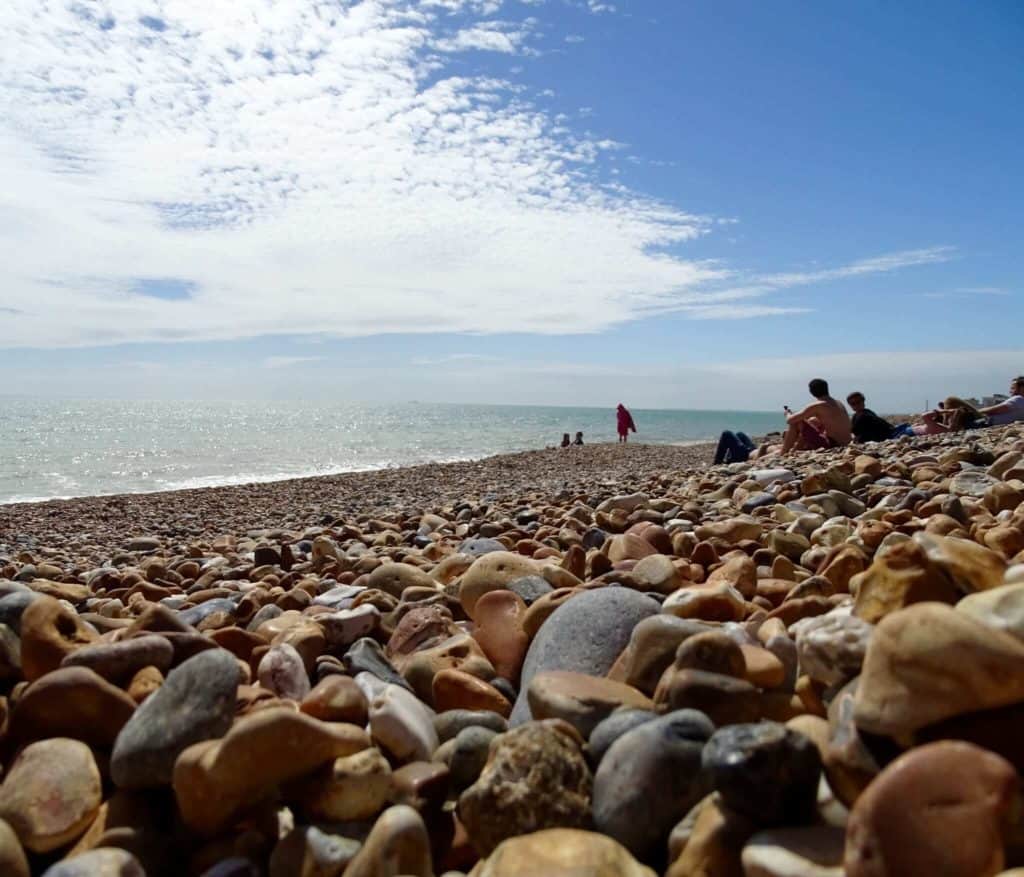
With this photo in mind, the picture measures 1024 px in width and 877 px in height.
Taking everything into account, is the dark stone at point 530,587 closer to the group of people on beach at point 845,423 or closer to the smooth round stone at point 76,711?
the smooth round stone at point 76,711

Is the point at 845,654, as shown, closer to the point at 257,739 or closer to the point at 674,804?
the point at 674,804

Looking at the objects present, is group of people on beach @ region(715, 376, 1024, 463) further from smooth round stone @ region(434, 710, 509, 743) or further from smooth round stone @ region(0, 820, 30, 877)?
smooth round stone @ region(0, 820, 30, 877)

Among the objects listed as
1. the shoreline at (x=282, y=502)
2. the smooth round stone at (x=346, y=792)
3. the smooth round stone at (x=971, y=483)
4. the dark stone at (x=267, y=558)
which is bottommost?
the shoreline at (x=282, y=502)

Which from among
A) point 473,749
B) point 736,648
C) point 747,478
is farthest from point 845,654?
point 747,478

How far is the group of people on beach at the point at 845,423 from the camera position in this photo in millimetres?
10219

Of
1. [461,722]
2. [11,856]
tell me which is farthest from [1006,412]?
[11,856]

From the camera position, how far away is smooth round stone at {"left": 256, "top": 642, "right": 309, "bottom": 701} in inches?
86.6

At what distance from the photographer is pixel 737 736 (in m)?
1.36

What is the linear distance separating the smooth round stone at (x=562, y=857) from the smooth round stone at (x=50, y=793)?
0.88 meters

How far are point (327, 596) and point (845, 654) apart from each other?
233cm

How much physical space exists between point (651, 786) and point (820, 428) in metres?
9.66

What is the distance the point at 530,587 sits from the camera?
297 cm

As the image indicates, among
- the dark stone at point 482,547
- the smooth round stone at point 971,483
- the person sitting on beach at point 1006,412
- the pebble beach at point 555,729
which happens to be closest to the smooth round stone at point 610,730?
the pebble beach at point 555,729

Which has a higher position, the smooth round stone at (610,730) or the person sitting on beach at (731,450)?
the person sitting on beach at (731,450)
